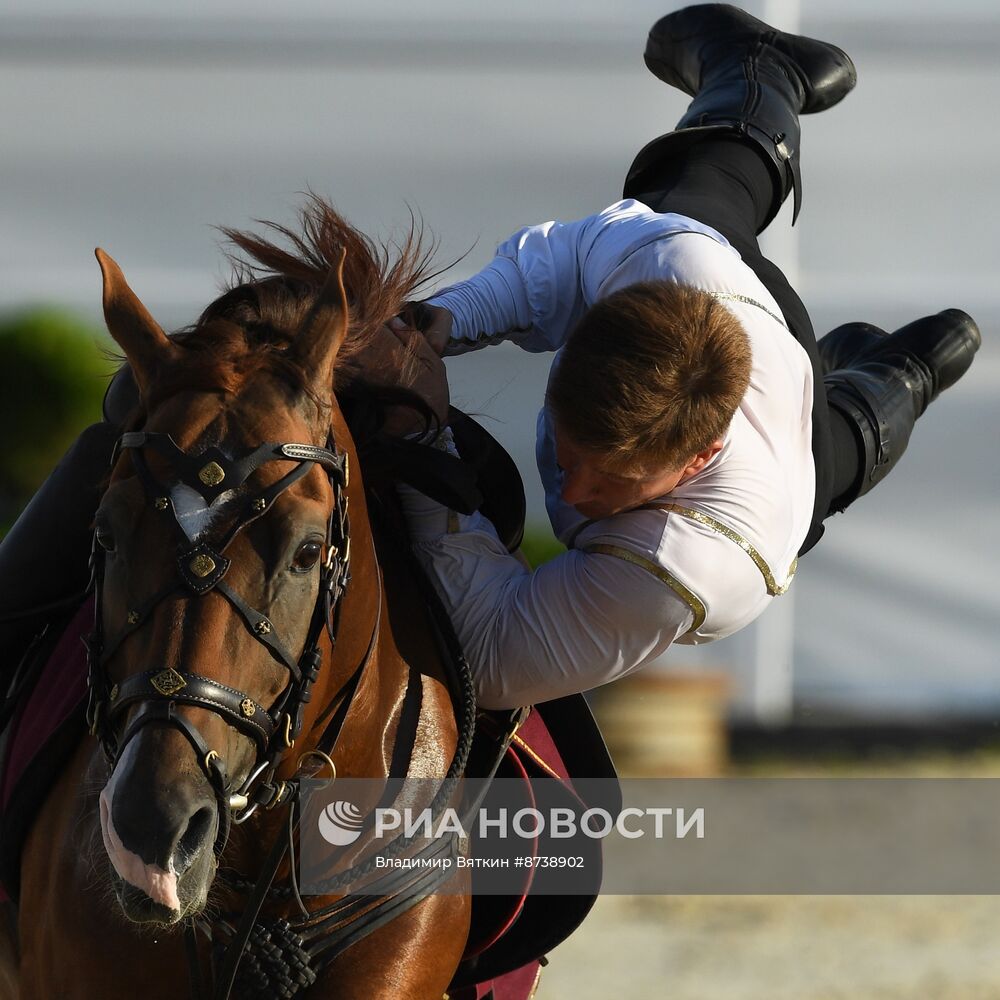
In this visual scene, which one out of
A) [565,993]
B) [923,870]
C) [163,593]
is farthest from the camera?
[923,870]

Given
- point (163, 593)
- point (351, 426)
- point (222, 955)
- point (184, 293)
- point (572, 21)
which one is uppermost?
point (572, 21)

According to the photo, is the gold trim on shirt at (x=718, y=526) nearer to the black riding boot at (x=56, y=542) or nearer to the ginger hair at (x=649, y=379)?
the ginger hair at (x=649, y=379)

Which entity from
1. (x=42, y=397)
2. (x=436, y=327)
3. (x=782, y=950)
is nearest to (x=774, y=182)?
(x=436, y=327)

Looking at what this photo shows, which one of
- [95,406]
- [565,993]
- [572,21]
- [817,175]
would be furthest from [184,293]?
[565,993]

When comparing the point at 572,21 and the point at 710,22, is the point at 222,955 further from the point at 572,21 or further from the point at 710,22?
the point at 572,21

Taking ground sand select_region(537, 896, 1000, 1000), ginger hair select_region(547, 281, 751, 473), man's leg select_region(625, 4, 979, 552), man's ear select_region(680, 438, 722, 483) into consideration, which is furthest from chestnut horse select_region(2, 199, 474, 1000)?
ground sand select_region(537, 896, 1000, 1000)

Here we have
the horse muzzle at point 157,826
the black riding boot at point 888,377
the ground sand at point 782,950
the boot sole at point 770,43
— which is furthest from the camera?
the ground sand at point 782,950

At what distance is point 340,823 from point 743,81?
1.36 meters

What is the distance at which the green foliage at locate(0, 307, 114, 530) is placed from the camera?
3.66m

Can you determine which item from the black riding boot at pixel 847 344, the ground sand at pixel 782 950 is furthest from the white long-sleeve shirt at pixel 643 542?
the ground sand at pixel 782 950

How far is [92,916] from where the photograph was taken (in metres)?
1.30

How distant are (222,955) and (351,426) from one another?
48cm

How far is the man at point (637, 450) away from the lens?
133 centimetres

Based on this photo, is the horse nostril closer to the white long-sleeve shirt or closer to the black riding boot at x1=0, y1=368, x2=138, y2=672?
the white long-sleeve shirt
